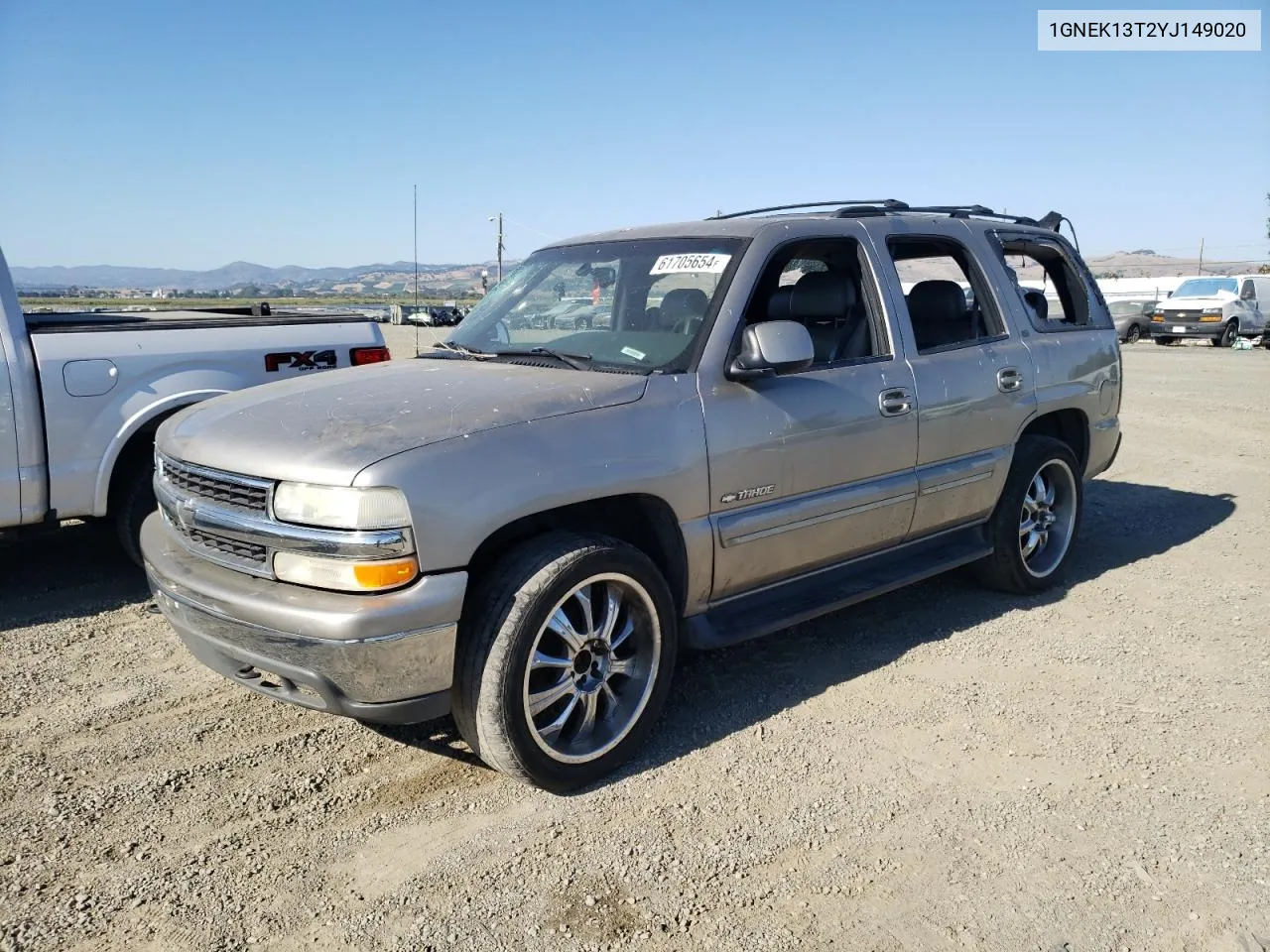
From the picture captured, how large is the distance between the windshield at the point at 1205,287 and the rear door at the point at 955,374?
2487cm

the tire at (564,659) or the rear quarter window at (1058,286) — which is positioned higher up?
the rear quarter window at (1058,286)

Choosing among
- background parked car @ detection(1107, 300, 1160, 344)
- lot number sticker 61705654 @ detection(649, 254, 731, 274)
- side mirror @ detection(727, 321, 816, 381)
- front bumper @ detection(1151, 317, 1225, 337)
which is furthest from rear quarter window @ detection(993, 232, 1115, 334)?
background parked car @ detection(1107, 300, 1160, 344)

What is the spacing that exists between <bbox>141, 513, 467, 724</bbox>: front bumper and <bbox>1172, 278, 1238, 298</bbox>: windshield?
92.5 feet

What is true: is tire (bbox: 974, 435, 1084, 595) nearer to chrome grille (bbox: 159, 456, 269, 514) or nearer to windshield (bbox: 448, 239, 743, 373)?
windshield (bbox: 448, 239, 743, 373)

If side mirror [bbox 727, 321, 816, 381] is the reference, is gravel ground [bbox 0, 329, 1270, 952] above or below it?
below

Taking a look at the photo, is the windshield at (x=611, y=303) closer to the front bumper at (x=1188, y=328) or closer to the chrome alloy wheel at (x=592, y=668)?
the chrome alloy wheel at (x=592, y=668)

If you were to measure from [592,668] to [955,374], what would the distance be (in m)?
2.38

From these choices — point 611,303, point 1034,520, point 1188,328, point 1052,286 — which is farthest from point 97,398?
point 1188,328

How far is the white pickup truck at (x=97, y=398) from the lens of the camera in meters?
5.01

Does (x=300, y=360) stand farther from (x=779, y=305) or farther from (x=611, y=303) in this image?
(x=779, y=305)

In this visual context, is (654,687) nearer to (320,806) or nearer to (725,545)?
(725,545)

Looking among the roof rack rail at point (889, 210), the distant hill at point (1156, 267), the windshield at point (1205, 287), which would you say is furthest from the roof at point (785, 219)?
the distant hill at point (1156, 267)

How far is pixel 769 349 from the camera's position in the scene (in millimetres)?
3713

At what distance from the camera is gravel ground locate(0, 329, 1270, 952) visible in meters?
2.73
